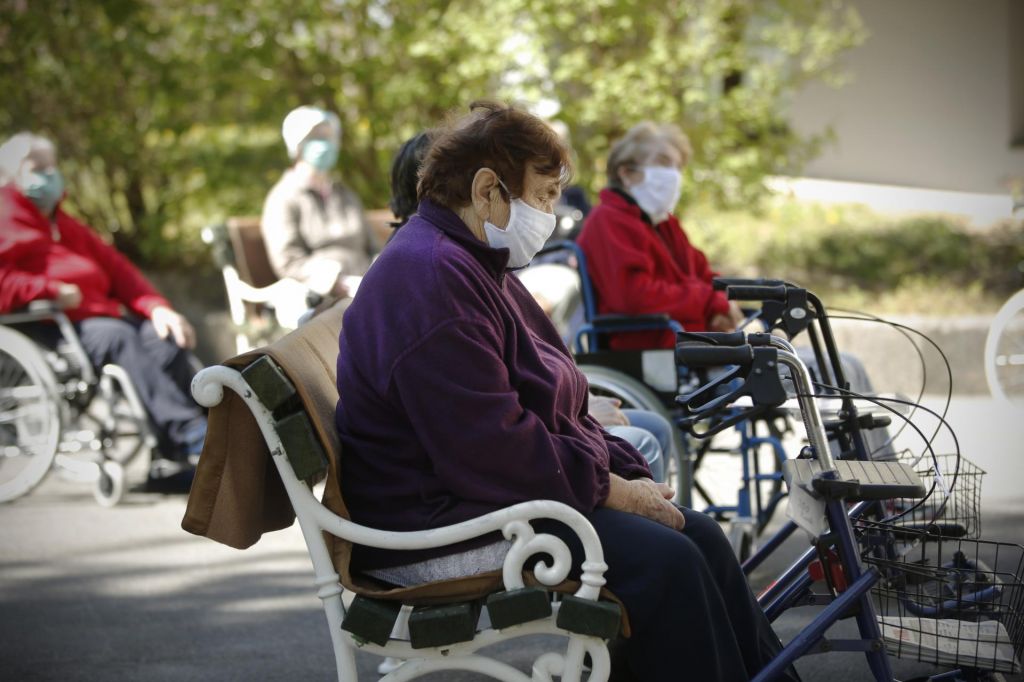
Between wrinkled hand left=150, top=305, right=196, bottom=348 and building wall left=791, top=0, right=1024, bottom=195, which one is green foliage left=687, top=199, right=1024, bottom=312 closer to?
building wall left=791, top=0, right=1024, bottom=195

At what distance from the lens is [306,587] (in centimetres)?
450

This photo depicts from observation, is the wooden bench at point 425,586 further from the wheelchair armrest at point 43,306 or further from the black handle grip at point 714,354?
the wheelchair armrest at point 43,306

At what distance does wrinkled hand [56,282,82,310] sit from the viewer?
5723 millimetres

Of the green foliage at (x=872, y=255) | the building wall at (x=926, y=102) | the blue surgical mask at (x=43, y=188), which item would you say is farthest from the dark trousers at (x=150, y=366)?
the building wall at (x=926, y=102)

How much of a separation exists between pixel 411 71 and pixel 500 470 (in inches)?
274

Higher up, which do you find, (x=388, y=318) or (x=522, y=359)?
(x=388, y=318)

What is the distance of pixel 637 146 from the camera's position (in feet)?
16.4

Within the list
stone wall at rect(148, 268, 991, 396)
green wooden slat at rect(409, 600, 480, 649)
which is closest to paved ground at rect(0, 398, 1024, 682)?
green wooden slat at rect(409, 600, 480, 649)

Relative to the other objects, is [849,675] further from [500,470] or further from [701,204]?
[701,204]

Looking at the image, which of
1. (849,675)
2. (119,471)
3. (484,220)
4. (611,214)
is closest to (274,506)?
(484,220)

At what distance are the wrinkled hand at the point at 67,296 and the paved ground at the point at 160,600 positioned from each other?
99 cm

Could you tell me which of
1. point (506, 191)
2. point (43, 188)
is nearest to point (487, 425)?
point (506, 191)

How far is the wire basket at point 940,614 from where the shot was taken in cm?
264

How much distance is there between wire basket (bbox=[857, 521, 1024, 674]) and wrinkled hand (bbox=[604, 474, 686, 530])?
1.50 feet
